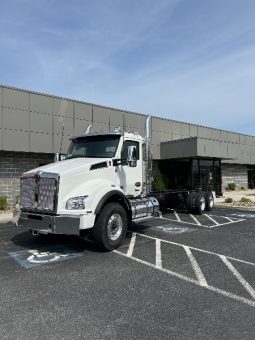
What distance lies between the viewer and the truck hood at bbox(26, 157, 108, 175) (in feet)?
30.6

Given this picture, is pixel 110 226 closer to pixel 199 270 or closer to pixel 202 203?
pixel 199 270

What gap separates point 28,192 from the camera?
962 cm

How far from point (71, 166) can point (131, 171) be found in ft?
7.09

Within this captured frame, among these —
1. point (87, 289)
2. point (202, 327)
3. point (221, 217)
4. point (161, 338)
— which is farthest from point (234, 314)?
point (221, 217)

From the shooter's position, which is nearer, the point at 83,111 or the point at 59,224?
the point at 59,224

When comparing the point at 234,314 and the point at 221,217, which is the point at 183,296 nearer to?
the point at 234,314

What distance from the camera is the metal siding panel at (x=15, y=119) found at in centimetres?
2000

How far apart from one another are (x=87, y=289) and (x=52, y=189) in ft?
10.2

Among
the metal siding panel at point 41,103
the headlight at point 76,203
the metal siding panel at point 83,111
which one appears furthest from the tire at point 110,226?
the metal siding panel at point 83,111

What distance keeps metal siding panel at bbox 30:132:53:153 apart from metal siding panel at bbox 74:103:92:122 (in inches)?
94.7

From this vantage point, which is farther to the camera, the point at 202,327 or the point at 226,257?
the point at 226,257

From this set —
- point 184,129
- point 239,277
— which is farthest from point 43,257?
point 184,129

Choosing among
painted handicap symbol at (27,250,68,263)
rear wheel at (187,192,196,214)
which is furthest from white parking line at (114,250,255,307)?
rear wheel at (187,192,196,214)

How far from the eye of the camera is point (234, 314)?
216 inches
